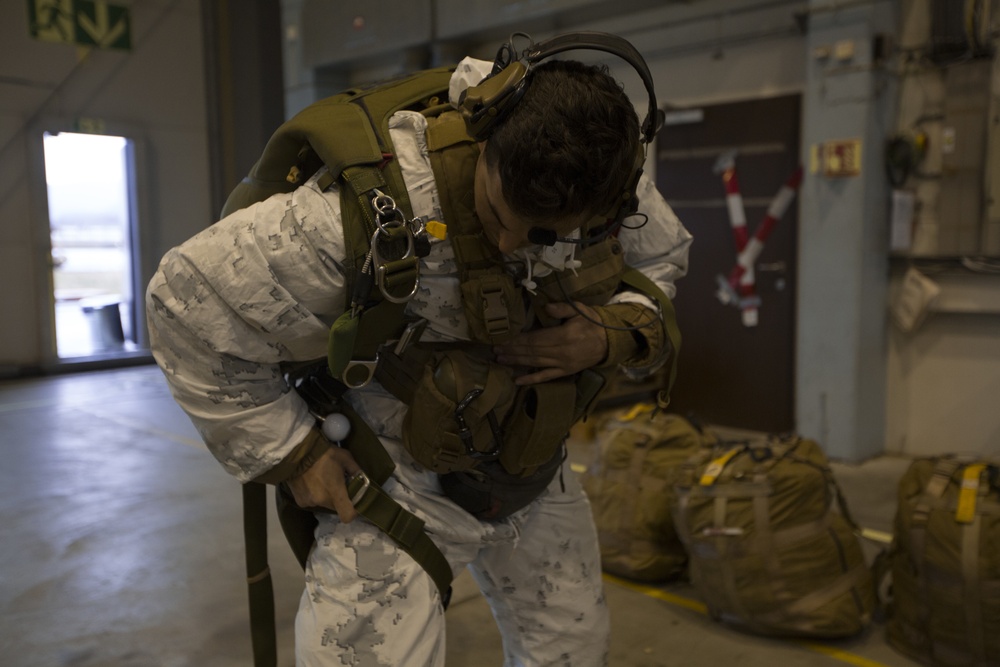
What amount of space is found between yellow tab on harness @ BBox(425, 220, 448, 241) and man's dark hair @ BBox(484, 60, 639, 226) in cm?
13

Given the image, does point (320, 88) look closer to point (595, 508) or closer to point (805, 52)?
point (805, 52)

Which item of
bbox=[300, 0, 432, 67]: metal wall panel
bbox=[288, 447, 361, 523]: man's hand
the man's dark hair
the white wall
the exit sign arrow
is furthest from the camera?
Answer: the exit sign arrow

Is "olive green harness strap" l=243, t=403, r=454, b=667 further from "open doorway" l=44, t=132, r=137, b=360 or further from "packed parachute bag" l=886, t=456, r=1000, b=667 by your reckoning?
"open doorway" l=44, t=132, r=137, b=360

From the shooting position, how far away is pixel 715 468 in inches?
109

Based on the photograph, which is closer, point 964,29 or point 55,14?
point 964,29

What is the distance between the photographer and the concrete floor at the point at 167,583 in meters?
2.59

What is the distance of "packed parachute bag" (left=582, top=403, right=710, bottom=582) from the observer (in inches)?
120

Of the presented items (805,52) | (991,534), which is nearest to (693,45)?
(805,52)

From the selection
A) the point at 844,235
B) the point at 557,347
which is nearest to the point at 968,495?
the point at 557,347

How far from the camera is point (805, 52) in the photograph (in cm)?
496

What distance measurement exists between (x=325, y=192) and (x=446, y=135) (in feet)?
0.71

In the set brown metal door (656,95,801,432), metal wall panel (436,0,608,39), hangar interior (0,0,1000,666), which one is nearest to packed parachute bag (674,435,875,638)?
hangar interior (0,0,1000,666)

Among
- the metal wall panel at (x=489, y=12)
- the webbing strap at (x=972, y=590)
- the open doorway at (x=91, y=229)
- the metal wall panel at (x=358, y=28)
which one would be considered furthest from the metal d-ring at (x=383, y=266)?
the open doorway at (x=91, y=229)

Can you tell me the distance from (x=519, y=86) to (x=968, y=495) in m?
2.02
